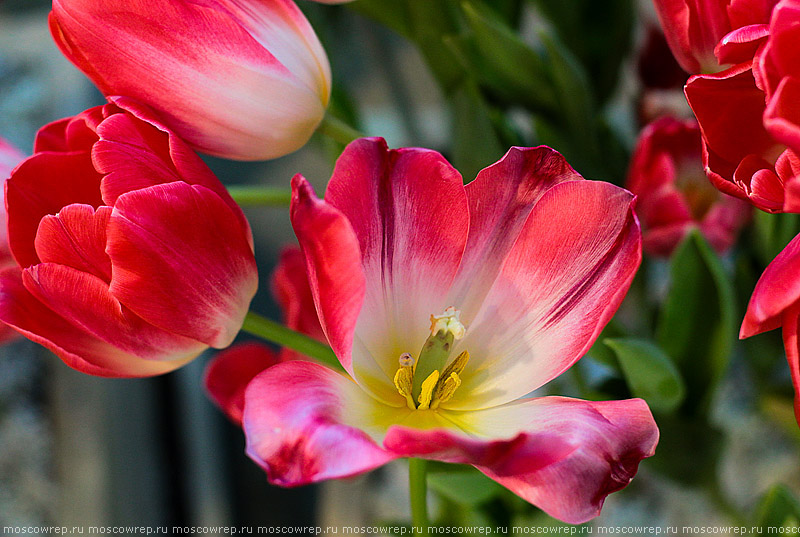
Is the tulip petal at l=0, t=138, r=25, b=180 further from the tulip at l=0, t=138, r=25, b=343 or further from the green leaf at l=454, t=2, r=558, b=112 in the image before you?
A: the green leaf at l=454, t=2, r=558, b=112

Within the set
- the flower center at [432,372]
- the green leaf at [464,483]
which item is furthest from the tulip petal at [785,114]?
the green leaf at [464,483]

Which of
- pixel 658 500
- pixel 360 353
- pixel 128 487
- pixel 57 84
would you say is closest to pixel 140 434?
pixel 128 487

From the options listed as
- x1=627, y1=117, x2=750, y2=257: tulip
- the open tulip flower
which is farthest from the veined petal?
x1=627, y1=117, x2=750, y2=257: tulip

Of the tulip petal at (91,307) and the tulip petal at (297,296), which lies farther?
the tulip petal at (297,296)

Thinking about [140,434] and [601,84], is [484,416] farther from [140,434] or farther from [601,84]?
[140,434]

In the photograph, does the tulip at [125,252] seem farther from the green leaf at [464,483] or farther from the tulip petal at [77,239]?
the green leaf at [464,483]

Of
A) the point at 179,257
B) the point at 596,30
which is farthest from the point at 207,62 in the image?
the point at 596,30
